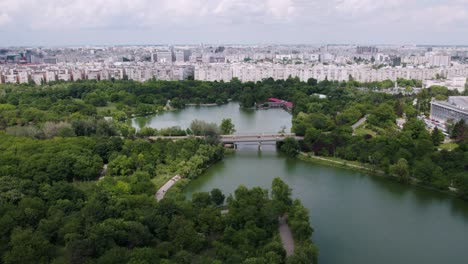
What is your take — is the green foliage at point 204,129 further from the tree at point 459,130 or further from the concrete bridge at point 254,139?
the tree at point 459,130

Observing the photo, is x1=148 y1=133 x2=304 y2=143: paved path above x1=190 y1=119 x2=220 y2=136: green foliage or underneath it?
underneath

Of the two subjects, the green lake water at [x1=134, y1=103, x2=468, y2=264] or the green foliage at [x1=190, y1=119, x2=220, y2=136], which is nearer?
the green lake water at [x1=134, y1=103, x2=468, y2=264]

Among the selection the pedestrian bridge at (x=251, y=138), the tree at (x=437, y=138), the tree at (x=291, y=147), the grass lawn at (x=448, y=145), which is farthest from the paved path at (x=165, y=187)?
the grass lawn at (x=448, y=145)

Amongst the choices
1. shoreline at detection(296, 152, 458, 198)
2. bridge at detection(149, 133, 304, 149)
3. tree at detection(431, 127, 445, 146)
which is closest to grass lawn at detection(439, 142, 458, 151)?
tree at detection(431, 127, 445, 146)

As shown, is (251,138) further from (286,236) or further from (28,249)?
(28,249)

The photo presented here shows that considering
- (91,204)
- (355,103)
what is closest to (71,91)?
(355,103)

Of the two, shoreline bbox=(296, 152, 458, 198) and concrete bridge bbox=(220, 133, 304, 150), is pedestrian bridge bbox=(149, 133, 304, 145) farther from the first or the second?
shoreline bbox=(296, 152, 458, 198)

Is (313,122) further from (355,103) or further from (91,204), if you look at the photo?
(91,204)
